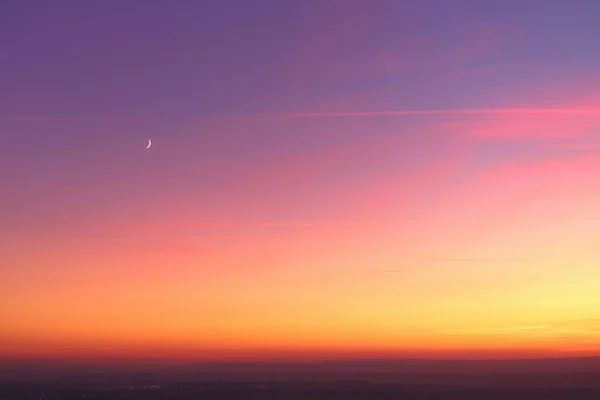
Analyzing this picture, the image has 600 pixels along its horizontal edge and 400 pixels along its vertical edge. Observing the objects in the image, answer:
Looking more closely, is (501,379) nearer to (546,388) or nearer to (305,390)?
(546,388)

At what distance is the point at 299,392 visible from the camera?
143 meters

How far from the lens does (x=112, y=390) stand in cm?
15400

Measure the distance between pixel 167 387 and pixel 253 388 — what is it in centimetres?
2481

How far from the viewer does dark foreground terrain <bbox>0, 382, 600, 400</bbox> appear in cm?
12875

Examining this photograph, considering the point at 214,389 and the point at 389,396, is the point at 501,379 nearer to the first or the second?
the point at 389,396

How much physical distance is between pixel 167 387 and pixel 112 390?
1461 cm

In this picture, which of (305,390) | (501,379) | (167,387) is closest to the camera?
(305,390)

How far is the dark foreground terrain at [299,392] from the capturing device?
422 feet

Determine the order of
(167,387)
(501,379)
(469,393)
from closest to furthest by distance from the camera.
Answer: (469,393) < (167,387) < (501,379)

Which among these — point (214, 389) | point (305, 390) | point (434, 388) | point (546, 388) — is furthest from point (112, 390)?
point (546, 388)

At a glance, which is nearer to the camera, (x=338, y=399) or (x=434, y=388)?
(x=338, y=399)

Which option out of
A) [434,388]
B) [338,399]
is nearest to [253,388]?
[338,399]

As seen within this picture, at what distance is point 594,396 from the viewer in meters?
114

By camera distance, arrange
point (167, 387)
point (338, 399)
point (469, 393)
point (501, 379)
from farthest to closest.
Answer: point (501, 379) < point (167, 387) < point (469, 393) < point (338, 399)
